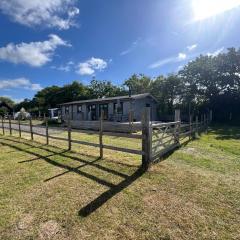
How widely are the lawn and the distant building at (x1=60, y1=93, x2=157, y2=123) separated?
1575 cm

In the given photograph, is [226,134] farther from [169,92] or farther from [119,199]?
[169,92]

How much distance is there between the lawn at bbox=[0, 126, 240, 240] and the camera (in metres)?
3.53

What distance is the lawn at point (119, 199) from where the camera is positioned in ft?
11.6

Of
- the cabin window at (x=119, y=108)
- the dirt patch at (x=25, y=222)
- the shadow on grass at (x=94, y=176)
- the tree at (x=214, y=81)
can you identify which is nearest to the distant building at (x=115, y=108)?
the cabin window at (x=119, y=108)

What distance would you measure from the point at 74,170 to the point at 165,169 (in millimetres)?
2747

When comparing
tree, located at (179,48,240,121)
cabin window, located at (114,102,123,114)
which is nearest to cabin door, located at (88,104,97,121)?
cabin window, located at (114,102,123,114)

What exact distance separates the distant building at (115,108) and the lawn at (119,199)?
15748 mm

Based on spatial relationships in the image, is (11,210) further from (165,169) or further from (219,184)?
(219,184)

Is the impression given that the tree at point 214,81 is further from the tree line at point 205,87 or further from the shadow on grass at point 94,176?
the shadow on grass at point 94,176

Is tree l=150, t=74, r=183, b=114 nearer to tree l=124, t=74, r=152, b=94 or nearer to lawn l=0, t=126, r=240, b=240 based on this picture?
tree l=124, t=74, r=152, b=94

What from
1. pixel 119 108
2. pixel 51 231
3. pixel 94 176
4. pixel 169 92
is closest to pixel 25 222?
pixel 51 231

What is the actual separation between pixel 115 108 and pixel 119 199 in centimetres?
2234

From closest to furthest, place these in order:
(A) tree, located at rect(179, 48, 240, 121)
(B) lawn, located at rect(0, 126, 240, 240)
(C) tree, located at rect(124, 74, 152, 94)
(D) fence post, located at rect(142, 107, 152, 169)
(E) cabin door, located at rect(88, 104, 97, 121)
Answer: (B) lawn, located at rect(0, 126, 240, 240)
(D) fence post, located at rect(142, 107, 152, 169)
(E) cabin door, located at rect(88, 104, 97, 121)
(A) tree, located at rect(179, 48, 240, 121)
(C) tree, located at rect(124, 74, 152, 94)

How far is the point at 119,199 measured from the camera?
15.1 feet
